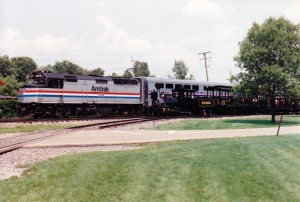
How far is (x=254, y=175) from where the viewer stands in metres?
9.54

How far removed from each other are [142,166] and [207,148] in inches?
165

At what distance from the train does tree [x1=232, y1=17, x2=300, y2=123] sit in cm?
268

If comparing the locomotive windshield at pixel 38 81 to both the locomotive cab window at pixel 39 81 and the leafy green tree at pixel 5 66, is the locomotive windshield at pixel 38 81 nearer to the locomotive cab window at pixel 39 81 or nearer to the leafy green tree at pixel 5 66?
the locomotive cab window at pixel 39 81

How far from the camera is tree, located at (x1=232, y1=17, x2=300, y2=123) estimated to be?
28625 millimetres

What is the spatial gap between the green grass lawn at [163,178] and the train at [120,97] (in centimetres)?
1870

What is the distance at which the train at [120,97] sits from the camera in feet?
98.7

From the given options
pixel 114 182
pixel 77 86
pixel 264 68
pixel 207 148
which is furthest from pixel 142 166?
pixel 77 86

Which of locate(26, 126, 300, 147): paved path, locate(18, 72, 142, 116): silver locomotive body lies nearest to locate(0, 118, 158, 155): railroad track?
locate(26, 126, 300, 147): paved path

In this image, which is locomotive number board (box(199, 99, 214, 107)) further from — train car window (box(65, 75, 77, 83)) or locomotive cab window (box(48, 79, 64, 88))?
locomotive cab window (box(48, 79, 64, 88))

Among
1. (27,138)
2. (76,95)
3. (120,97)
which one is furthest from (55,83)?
Result: (27,138)

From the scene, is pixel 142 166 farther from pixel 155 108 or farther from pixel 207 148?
pixel 155 108

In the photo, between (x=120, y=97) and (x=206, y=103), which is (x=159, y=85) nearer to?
(x=120, y=97)

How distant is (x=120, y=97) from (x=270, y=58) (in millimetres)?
14792

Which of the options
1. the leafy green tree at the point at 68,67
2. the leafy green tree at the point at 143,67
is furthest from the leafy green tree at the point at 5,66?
the leafy green tree at the point at 143,67
